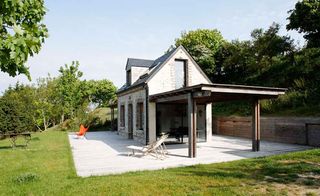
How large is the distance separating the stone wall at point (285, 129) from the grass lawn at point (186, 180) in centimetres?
461

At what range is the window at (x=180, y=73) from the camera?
16.0m

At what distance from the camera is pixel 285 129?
1443cm

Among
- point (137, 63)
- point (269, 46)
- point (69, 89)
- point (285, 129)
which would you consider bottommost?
point (285, 129)

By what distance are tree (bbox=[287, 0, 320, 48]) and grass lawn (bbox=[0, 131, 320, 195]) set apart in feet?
49.4

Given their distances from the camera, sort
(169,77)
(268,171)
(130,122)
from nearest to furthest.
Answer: (268,171), (169,77), (130,122)

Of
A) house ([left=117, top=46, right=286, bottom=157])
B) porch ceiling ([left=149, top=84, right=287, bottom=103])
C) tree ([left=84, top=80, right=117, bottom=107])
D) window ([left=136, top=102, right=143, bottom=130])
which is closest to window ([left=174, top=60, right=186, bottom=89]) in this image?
house ([left=117, top=46, right=286, bottom=157])

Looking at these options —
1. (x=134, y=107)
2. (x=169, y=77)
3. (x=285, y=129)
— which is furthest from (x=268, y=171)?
(x=134, y=107)

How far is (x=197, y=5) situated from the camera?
473 inches

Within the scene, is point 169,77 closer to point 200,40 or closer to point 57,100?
point 57,100

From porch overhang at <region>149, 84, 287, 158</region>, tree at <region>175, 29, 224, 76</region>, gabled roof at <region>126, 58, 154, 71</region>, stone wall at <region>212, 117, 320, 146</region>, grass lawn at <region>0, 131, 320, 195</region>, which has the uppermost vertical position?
tree at <region>175, 29, 224, 76</region>

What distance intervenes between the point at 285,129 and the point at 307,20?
35.1ft

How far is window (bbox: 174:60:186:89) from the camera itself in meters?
16.0

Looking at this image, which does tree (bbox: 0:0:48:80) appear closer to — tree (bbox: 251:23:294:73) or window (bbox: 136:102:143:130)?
window (bbox: 136:102:143:130)

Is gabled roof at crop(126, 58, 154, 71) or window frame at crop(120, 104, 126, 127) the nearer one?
gabled roof at crop(126, 58, 154, 71)
